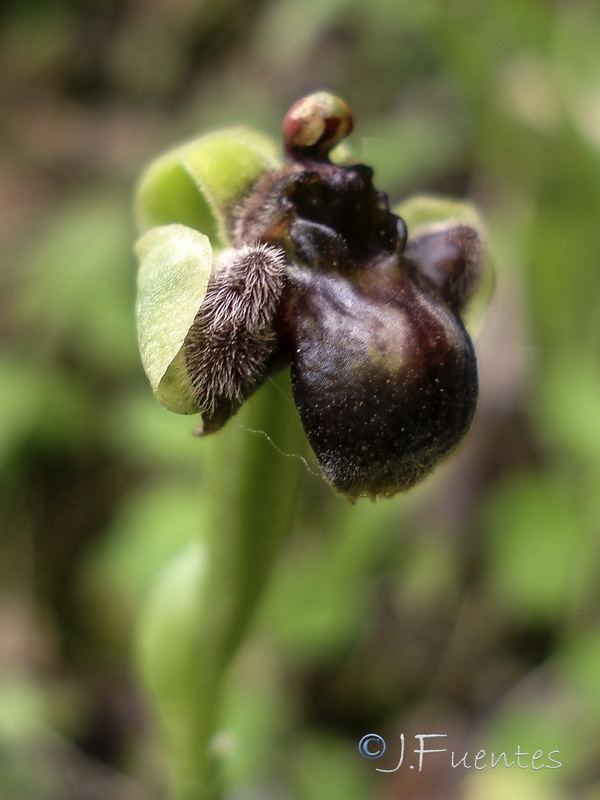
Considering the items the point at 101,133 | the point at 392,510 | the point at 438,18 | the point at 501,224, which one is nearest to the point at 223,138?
the point at 392,510

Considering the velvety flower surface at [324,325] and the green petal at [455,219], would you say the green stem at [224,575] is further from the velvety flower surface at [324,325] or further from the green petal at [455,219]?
the green petal at [455,219]

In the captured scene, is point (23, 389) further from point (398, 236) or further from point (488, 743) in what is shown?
point (398, 236)

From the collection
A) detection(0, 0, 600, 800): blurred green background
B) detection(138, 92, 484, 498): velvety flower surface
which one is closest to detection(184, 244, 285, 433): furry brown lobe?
detection(138, 92, 484, 498): velvety flower surface

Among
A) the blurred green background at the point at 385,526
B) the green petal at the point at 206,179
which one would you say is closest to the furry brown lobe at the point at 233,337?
the green petal at the point at 206,179

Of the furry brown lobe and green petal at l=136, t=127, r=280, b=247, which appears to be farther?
green petal at l=136, t=127, r=280, b=247

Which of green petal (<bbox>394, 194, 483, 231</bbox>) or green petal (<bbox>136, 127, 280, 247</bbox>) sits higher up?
green petal (<bbox>394, 194, 483, 231</bbox>)

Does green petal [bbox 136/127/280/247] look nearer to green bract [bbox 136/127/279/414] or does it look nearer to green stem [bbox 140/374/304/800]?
green bract [bbox 136/127/279/414]

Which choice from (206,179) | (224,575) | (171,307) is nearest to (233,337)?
(171,307)
